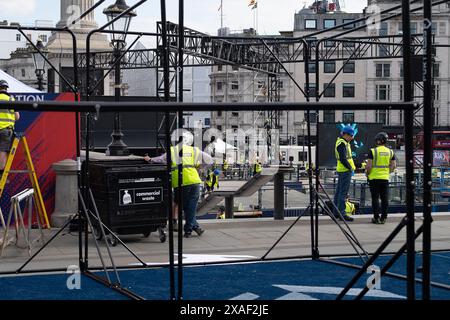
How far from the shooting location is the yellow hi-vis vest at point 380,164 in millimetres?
14609

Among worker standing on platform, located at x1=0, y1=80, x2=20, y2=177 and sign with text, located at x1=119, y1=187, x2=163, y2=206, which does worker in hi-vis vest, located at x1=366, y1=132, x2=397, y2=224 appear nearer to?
sign with text, located at x1=119, y1=187, x2=163, y2=206

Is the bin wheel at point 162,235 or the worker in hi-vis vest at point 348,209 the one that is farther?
the worker in hi-vis vest at point 348,209

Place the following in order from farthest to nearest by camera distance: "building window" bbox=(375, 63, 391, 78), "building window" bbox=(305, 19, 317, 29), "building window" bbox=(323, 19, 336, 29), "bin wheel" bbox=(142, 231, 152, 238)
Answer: "building window" bbox=(305, 19, 317, 29), "building window" bbox=(323, 19, 336, 29), "building window" bbox=(375, 63, 391, 78), "bin wheel" bbox=(142, 231, 152, 238)

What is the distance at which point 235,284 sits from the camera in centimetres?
798

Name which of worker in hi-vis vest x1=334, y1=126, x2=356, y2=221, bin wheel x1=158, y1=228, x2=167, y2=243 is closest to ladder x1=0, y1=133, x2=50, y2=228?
bin wheel x1=158, y1=228, x2=167, y2=243

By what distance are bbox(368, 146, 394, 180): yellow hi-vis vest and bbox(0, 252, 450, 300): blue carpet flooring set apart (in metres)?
5.40

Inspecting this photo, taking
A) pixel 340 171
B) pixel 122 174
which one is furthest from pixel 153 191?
pixel 340 171

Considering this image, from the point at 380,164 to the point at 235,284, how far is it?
24.8ft

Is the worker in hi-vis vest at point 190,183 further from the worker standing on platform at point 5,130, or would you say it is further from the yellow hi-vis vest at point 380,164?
the yellow hi-vis vest at point 380,164

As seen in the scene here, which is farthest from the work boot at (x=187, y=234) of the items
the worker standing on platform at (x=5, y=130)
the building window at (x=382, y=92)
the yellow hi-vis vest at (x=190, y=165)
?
the building window at (x=382, y=92)

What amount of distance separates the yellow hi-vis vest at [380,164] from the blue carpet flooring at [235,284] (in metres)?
5.40

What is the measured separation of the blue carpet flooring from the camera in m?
7.35

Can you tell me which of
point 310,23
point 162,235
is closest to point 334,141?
point 162,235
